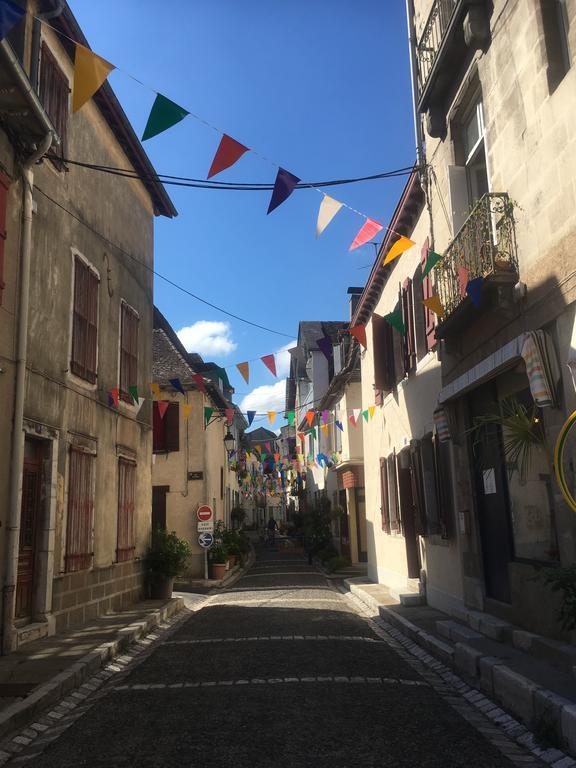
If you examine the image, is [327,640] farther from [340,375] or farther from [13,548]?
[340,375]

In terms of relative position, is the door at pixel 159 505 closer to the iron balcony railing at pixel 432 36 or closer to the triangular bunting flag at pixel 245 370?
the triangular bunting flag at pixel 245 370

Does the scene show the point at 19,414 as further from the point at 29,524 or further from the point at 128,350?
the point at 128,350

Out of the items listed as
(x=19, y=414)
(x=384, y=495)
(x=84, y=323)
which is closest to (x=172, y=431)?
(x=384, y=495)

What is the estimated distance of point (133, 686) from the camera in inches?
252

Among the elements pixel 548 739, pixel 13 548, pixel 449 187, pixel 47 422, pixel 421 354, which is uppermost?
pixel 449 187

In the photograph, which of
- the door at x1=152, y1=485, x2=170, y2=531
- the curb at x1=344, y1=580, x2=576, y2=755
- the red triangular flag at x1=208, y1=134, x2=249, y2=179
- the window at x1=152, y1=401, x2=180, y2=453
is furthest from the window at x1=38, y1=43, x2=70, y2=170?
the door at x1=152, y1=485, x2=170, y2=531

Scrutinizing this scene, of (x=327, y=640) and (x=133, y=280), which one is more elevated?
(x=133, y=280)

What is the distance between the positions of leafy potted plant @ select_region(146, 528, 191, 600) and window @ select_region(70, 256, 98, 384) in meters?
4.44

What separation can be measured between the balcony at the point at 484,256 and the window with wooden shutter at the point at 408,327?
3027 mm

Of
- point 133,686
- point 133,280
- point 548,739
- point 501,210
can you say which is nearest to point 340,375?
point 133,280

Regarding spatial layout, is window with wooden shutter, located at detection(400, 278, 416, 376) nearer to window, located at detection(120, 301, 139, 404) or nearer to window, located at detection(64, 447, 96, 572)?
window, located at detection(120, 301, 139, 404)

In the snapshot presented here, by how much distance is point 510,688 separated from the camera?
5324 millimetres

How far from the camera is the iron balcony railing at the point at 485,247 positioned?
7.34 meters

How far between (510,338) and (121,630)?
6.11m
